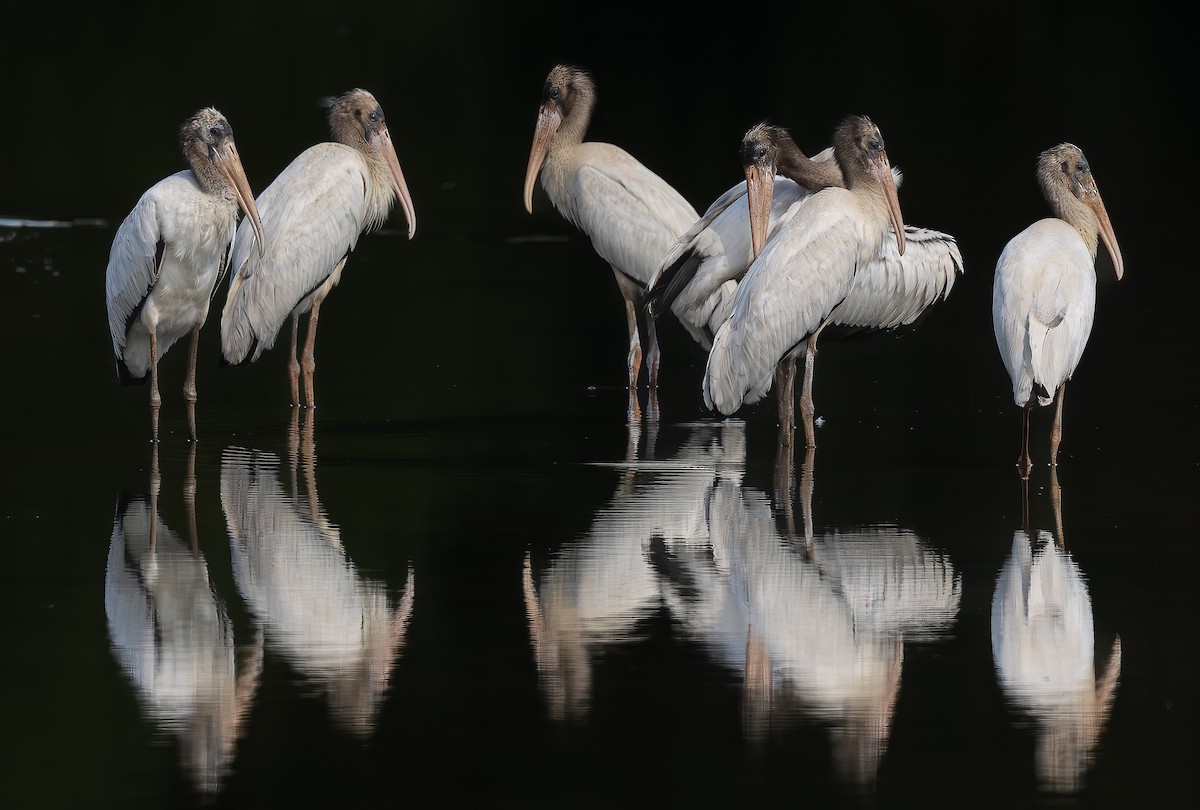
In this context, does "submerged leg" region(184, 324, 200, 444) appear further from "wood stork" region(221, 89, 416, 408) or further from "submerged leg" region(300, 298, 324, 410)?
"submerged leg" region(300, 298, 324, 410)

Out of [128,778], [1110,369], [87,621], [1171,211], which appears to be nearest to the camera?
[128,778]

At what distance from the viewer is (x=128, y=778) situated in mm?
5328

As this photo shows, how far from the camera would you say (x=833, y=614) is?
22.7 ft

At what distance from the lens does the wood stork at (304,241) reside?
11.5 metres

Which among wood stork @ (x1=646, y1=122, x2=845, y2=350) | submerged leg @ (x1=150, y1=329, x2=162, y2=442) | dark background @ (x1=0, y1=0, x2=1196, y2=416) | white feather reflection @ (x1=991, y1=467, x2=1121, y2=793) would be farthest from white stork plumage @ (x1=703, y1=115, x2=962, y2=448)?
submerged leg @ (x1=150, y1=329, x2=162, y2=442)

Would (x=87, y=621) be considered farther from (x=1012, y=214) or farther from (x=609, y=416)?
(x=1012, y=214)

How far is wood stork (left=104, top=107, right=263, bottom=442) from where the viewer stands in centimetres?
1030

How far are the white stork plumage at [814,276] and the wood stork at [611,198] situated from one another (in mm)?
1518

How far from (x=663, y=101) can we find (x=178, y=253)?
21.1m

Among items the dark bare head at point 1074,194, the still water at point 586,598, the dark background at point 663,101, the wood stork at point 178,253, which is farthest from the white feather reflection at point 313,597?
the dark background at point 663,101

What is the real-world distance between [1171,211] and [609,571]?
13739mm

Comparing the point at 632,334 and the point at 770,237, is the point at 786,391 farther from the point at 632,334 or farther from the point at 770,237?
the point at 632,334

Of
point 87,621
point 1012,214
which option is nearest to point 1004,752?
point 87,621

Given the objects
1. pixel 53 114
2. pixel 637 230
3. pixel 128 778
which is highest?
pixel 53 114
